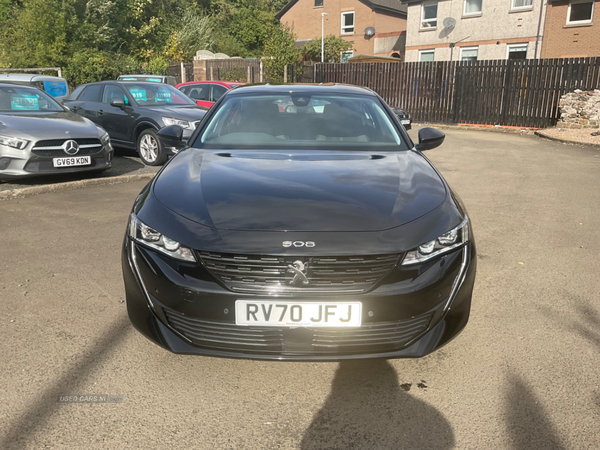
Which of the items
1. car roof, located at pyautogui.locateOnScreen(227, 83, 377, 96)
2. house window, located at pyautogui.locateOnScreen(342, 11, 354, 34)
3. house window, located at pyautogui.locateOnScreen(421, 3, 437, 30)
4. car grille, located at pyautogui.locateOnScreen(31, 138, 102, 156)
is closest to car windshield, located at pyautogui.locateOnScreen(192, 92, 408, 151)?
car roof, located at pyautogui.locateOnScreen(227, 83, 377, 96)

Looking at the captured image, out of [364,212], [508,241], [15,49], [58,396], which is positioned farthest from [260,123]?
[15,49]

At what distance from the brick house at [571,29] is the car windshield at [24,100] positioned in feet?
81.2

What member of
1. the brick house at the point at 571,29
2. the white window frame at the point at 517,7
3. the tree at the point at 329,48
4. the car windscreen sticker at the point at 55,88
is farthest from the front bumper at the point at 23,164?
the tree at the point at 329,48

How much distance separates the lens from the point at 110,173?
29.0ft

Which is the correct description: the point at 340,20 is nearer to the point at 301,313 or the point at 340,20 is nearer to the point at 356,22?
the point at 356,22

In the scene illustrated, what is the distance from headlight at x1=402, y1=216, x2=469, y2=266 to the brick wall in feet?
131

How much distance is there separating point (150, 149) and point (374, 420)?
828cm

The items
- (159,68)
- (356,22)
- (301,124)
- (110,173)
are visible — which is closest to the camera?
(301,124)

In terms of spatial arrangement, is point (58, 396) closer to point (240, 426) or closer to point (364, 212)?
point (240, 426)

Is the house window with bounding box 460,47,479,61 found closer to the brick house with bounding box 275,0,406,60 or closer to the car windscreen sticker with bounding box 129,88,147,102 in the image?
the brick house with bounding box 275,0,406,60

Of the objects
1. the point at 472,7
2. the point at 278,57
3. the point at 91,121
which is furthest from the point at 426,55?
the point at 91,121

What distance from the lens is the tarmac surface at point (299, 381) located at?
2.33 metres

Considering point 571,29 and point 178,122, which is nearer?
point 178,122

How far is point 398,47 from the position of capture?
124ft
